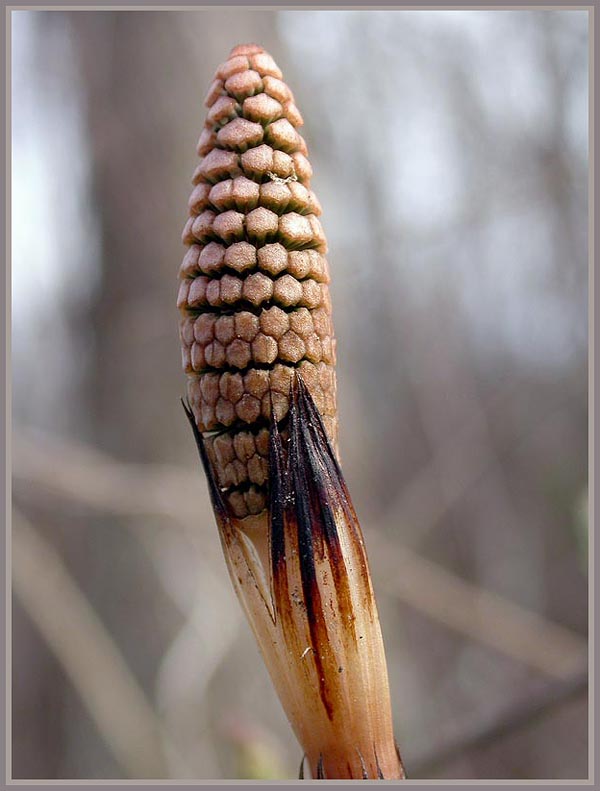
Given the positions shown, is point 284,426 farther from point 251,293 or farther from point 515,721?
point 515,721

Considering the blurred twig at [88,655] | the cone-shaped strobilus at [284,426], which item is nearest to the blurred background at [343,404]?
the blurred twig at [88,655]

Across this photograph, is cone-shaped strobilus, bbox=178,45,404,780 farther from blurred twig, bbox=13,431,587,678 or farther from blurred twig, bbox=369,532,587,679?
blurred twig, bbox=369,532,587,679

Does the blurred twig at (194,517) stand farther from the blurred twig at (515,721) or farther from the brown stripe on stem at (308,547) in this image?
the brown stripe on stem at (308,547)

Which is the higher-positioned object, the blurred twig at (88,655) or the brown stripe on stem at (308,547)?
the brown stripe on stem at (308,547)

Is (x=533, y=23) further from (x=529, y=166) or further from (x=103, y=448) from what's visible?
(x=103, y=448)

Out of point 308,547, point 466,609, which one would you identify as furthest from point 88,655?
point 308,547

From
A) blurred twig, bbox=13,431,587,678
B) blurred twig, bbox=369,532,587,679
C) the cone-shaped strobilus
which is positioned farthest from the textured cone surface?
blurred twig, bbox=369,532,587,679
